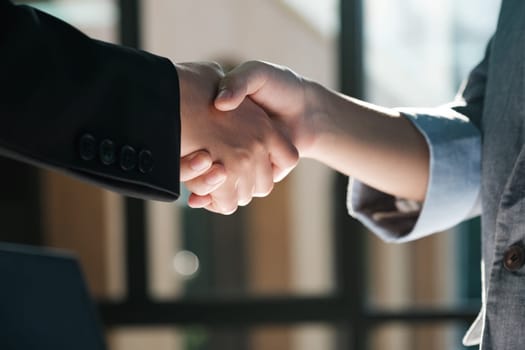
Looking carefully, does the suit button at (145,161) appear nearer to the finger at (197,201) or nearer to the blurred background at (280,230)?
the finger at (197,201)

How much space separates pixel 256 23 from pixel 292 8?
191 mm

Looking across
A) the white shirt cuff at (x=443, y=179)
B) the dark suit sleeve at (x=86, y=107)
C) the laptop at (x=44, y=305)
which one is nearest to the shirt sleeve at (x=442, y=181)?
the white shirt cuff at (x=443, y=179)

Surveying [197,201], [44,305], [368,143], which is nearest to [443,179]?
[368,143]

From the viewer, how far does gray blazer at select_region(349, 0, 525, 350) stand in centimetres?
100

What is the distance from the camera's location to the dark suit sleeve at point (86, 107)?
0.89 metres

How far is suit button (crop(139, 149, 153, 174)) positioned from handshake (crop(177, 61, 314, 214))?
0.14 metres

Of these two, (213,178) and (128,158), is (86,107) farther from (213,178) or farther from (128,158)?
(213,178)

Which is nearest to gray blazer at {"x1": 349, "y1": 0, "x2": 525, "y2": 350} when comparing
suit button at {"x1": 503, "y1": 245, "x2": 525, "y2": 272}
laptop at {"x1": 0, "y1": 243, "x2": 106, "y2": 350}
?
suit button at {"x1": 503, "y1": 245, "x2": 525, "y2": 272}

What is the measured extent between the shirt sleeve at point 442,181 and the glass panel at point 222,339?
1.92 m

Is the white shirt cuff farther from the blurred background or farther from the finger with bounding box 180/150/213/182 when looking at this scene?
the blurred background

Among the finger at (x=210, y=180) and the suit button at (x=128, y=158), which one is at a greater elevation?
the finger at (x=210, y=180)

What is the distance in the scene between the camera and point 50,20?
0.96 metres

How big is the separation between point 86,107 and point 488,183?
0.47 m

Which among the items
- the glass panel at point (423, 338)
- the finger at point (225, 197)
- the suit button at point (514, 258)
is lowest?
the suit button at point (514, 258)
